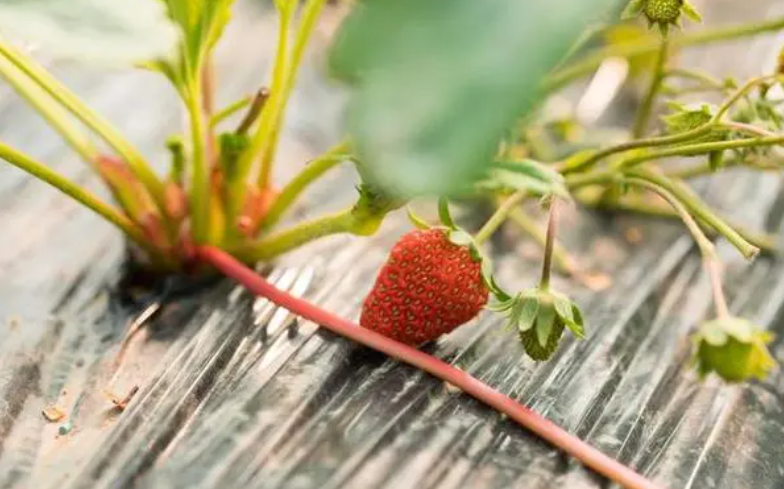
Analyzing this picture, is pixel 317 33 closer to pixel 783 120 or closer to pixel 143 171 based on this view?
pixel 143 171

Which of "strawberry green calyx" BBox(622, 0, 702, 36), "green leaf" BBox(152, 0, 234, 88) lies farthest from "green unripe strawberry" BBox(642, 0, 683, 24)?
"green leaf" BBox(152, 0, 234, 88)

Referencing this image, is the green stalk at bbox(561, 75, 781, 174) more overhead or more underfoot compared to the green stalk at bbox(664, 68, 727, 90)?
more overhead

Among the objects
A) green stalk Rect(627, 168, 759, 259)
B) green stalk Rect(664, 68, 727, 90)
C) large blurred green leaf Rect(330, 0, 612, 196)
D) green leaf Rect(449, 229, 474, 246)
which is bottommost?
green stalk Rect(627, 168, 759, 259)

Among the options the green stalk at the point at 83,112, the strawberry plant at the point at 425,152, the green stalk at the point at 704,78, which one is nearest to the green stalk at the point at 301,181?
the strawberry plant at the point at 425,152

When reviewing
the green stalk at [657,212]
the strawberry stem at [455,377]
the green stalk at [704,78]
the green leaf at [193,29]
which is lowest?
the green stalk at [657,212]

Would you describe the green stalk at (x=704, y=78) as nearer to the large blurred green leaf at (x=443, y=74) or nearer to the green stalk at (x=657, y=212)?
the green stalk at (x=657, y=212)

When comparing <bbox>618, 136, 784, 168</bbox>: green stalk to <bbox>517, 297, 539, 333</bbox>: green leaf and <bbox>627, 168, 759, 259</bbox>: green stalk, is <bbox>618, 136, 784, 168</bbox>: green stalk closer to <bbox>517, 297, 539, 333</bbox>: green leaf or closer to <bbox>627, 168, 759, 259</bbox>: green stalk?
<bbox>627, 168, 759, 259</bbox>: green stalk
